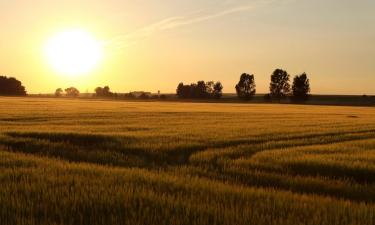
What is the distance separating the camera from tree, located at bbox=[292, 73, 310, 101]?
129375 mm

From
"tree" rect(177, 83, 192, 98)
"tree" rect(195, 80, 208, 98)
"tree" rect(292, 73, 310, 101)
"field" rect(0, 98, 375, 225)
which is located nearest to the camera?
"field" rect(0, 98, 375, 225)

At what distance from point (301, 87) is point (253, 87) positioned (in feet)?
67.3

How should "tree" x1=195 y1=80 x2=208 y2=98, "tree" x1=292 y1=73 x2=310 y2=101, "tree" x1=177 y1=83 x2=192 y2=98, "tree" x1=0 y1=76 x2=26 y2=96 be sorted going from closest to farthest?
"tree" x1=292 y1=73 x2=310 y2=101 < "tree" x1=0 y1=76 x2=26 y2=96 < "tree" x1=195 y1=80 x2=208 y2=98 < "tree" x1=177 y1=83 x2=192 y2=98

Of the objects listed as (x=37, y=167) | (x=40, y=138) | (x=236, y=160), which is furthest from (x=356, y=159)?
(x=40, y=138)

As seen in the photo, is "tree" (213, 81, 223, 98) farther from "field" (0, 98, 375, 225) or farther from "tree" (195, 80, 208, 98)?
"field" (0, 98, 375, 225)

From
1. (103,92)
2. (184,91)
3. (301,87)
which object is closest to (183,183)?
(301,87)

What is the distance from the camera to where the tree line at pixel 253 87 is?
428ft

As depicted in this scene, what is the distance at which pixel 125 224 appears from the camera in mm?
6469

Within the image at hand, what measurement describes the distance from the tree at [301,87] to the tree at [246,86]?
1812cm

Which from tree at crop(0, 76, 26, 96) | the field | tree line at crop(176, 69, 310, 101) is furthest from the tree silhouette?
the field

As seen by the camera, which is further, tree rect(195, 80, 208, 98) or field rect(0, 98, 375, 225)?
tree rect(195, 80, 208, 98)

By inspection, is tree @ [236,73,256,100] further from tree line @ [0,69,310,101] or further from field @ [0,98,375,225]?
field @ [0,98,375,225]

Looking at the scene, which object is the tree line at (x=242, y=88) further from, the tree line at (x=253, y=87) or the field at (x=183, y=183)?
the field at (x=183, y=183)

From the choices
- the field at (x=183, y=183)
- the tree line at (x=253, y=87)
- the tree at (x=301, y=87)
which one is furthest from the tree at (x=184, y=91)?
the field at (x=183, y=183)
